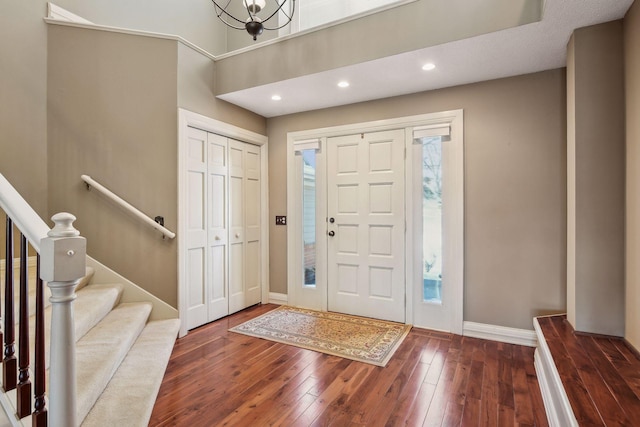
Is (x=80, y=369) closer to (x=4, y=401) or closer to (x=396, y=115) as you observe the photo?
(x=4, y=401)

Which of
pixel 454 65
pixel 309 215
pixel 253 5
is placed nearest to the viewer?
pixel 253 5

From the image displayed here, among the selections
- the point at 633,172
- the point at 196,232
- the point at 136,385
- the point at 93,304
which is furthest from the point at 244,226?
the point at 633,172

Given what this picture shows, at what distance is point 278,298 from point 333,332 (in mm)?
1190

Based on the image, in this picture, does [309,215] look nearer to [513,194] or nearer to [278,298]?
[278,298]

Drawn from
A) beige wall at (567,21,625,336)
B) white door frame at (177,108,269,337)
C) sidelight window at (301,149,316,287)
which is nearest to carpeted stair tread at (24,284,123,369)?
white door frame at (177,108,269,337)

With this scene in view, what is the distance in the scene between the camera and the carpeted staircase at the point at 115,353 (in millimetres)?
1676

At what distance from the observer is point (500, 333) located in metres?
3.04

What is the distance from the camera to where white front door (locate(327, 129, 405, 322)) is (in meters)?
3.51

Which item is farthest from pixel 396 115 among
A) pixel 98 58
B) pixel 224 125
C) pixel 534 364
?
pixel 98 58

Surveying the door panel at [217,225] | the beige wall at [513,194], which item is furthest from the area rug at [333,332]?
the beige wall at [513,194]

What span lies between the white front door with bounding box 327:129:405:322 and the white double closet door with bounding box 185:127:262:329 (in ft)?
3.16

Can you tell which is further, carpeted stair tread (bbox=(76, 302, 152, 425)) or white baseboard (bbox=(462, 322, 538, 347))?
white baseboard (bbox=(462, 322, 538, 347))

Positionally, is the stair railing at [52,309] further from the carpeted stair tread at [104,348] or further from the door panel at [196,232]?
the door panel at [196,232]

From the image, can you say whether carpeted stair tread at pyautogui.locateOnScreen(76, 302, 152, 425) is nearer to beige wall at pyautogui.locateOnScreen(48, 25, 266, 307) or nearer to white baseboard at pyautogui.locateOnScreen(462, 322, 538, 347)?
beige wall at pyautogui.locateOnScreen(48, 25, 266, 307)
